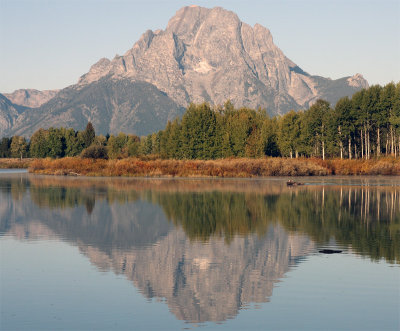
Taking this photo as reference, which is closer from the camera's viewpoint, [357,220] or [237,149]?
[357,220]

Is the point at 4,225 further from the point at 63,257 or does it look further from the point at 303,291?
the point at 303,291

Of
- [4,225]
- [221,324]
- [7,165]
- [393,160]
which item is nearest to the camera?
[221,324]

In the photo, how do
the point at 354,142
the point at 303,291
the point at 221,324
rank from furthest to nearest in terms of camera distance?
the point at 354,142 < the point at 303,291 < the point at 221,324

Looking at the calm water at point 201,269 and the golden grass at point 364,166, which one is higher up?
the golden grass at point 364,166

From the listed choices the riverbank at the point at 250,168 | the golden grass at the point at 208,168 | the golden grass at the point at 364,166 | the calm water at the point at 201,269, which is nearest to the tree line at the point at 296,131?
the golden grass at the point at 364,166

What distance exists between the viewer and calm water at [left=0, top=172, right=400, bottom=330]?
15.3 meters

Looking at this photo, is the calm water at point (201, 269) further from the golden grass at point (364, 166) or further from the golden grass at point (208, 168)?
the golden grass at point (364, 166)

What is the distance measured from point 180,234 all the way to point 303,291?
12.8 metres

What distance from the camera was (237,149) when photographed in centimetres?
11919

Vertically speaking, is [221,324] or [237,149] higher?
[237,149]

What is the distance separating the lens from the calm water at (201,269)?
15.3m

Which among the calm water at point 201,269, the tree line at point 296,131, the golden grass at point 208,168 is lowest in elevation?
the calm water at point 201,269

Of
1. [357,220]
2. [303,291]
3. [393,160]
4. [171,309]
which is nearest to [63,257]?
[171,309]

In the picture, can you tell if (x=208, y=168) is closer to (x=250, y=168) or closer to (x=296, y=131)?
(x=250, y=168)
